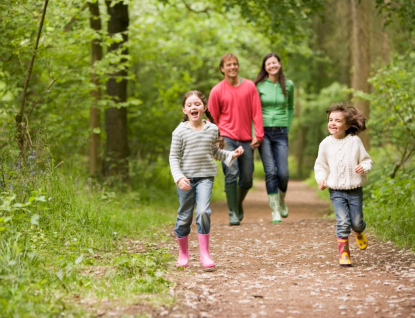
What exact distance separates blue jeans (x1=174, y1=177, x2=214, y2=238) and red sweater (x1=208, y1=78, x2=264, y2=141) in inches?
98.6

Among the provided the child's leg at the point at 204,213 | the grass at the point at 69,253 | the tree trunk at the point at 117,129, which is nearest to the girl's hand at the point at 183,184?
the child's leg at the point at 204,213

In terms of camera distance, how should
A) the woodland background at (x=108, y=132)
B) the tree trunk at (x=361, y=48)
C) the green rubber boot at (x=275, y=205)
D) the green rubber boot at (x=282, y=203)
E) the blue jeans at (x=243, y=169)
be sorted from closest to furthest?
1. the woodland background at (x=108, y=132)
2. the blue jeans at (x=243, y=169)
3. the green rubber boot at (x=275, y=205)
4. the green rubber boot at (x=282, y=203)
5. the tree trunk at (x=361, y=48)

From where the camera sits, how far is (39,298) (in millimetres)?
3936

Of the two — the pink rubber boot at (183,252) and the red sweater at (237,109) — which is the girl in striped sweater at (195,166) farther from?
the red sweater at (237,109)

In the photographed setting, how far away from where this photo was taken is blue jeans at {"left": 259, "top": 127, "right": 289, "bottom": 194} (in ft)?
27.9

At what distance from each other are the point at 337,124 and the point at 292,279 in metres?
1.65

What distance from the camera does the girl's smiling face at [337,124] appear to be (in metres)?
5.86

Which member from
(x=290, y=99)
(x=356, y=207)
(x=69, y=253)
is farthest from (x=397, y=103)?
(x=69, y=253)

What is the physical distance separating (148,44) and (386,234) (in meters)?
8.90

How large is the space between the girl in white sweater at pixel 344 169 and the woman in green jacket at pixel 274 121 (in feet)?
8.42

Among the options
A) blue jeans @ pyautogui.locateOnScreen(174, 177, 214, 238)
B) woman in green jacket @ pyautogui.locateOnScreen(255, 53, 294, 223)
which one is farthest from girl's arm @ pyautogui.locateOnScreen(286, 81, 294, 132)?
blue jeans @ pyautogui.locateOnScreen(174, 177, 214, 238)

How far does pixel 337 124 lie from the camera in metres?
5.86

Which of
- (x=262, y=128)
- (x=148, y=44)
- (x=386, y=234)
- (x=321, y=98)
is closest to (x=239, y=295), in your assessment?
(x=386, y=234)

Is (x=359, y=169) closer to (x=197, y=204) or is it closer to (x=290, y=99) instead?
(x=197, y=204)
